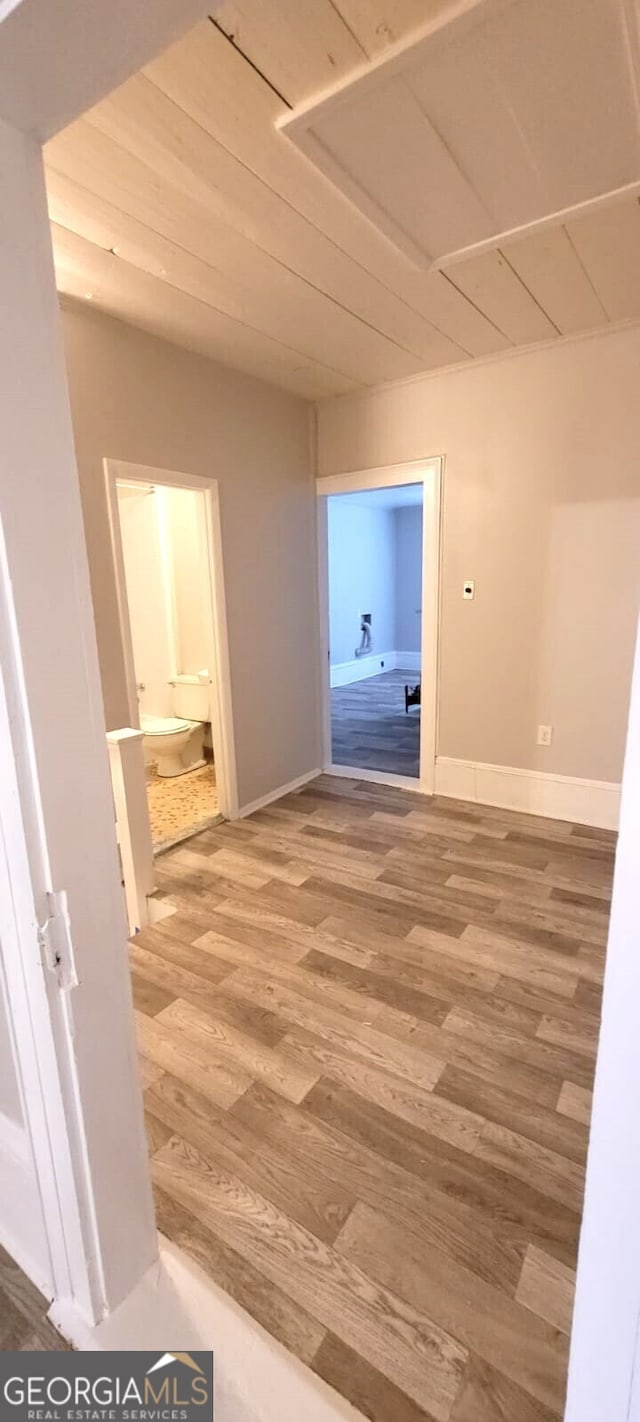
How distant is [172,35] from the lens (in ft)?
2.13

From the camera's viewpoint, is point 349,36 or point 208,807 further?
point 208,807

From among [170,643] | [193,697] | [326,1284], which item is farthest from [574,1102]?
[170,643]

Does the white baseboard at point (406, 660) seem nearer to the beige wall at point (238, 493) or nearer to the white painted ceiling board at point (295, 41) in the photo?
the beige wall at point (238, 493)

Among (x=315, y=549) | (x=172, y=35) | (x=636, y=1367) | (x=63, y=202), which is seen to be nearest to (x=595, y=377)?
(x=315, y=549)

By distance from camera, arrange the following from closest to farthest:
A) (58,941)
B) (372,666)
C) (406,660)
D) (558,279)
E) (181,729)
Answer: (58,941), (558,279), (181,729), (372,666), (406,660)

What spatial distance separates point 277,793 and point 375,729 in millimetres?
1853

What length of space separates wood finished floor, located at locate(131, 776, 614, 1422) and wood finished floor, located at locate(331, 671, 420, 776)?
62.3 inches

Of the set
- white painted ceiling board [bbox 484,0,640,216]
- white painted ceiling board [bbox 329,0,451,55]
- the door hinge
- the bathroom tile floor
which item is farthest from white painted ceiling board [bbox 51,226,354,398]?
the bathroom tile floor

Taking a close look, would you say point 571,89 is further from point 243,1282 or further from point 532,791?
point 532,791

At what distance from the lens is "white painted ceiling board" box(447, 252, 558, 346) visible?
203 cm

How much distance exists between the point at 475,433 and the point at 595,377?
24.2 inches

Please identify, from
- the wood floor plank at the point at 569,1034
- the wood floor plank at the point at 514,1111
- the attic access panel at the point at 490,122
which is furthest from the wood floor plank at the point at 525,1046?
the attic access panel at the point at 490,122

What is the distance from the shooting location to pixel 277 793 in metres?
3.67

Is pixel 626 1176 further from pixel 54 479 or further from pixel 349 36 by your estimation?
pixel 349 36
